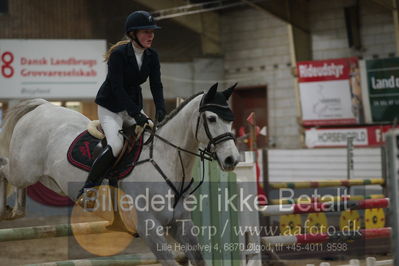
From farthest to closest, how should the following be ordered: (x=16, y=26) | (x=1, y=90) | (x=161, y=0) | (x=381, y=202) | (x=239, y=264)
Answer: (x=161, y=0), (x=16, y=26), (x=1, y=90), (x=381, y=202), (x=239, y=264)

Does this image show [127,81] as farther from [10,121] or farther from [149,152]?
[10,121]

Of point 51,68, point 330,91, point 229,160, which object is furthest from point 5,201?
point 330,91

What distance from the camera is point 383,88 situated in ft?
34.5

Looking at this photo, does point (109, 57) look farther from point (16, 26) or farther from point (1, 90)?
point (16, 26)

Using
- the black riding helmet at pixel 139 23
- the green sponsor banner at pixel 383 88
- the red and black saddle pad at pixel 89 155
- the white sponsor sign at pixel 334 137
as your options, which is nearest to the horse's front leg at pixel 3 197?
the red and black saddle pad at pixel 89 155

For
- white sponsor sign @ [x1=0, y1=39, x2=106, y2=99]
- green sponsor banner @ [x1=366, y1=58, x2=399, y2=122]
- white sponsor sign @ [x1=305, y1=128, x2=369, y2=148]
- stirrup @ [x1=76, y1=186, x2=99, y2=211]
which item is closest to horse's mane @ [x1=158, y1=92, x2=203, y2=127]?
stirrup @ [x1=76, y1=186, x2=99, y2=211]

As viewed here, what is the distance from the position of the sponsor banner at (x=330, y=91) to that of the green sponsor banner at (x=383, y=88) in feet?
1.00

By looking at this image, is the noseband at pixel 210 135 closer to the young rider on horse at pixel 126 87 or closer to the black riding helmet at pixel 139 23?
the young rider on horse at pixel 126 87

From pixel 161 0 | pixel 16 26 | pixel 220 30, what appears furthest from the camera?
pixel 220 30

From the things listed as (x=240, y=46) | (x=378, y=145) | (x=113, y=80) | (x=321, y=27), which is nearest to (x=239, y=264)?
(x=113, y=80)

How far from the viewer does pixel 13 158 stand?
432 centimetres

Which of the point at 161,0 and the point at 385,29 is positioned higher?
the point at 161,0

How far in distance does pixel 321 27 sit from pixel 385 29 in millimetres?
1356

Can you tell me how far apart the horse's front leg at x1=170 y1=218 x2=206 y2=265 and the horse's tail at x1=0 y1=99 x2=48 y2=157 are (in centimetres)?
155
